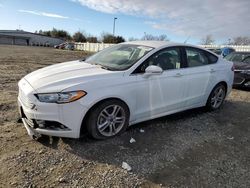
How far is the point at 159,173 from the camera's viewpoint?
330 cm

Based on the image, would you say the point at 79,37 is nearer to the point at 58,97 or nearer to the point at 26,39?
the point at 26,39

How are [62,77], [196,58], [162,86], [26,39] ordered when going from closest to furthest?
[62,77] → [162,86] → [196,58] → [26,39]

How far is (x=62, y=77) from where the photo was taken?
12.5 feet

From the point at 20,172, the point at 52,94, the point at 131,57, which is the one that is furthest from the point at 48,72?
the point at 20,172

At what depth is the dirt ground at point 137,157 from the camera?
3.09 meters

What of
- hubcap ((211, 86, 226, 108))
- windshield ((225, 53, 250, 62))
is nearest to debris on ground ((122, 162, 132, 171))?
hubcap ((211, 86, 226, 108))

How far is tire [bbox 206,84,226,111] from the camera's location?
5781 millimetres

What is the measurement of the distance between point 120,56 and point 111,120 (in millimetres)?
1302

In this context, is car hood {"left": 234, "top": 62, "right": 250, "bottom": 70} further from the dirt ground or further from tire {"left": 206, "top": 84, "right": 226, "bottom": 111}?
the dirt ground

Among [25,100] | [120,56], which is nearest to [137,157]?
[25,100]

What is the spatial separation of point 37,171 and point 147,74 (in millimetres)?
2209

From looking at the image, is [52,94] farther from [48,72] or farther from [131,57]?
[131,57]

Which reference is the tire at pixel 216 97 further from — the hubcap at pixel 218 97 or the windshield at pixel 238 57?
the windshield at pixel 238 57

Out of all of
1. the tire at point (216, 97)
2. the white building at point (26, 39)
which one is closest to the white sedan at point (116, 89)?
the tire at point (216, 97)
